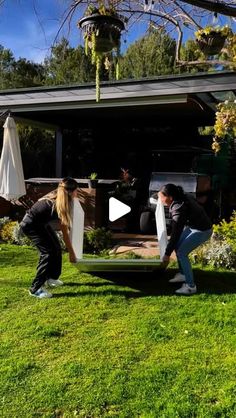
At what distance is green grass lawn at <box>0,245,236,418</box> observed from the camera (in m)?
3.61

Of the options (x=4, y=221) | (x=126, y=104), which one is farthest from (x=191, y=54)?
(x=4, y=221)

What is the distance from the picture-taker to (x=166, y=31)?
293 inches

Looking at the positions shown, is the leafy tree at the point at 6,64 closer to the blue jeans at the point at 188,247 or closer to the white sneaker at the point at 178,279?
the white sneaker at the point at 178,279

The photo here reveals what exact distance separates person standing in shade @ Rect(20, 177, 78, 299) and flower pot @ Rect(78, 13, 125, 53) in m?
1.76

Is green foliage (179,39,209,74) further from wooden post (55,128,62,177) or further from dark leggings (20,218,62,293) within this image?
wooden post (55,128,62,177)

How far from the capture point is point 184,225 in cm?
622

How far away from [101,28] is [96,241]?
4.51 metres

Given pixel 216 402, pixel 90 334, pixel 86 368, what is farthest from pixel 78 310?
pixel 216 402

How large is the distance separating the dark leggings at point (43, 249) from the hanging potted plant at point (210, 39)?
11.9 ft

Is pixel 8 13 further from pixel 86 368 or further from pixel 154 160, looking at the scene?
pixel 154 160

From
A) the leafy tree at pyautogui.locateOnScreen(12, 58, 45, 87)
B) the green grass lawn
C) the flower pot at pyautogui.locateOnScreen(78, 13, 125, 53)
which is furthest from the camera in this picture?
the leafy tree at pyautogui.locateOnScreen(12, 58, 45, 87)

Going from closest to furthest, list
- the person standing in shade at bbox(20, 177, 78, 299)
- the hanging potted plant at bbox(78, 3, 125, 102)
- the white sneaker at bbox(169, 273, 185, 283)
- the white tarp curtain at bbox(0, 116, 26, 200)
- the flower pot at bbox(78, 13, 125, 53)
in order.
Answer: the hanging potted plant at bbox(78, 3, 125, 102)
the flower pot at bbox(78, 13, 125, 53)
the person standing in shade at bbox(20, 177, 78, 299)
the white sneaker at bbox(169, 273, 185, 283)
the white tarp curtain at bbox(0, 116, 26, 200)

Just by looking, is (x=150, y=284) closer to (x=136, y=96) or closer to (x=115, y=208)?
(x=115, y=208)

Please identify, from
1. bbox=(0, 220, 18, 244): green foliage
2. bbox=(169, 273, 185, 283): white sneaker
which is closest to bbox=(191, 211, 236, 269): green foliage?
bbox=(169, 273, 185, 283): white sneaker
